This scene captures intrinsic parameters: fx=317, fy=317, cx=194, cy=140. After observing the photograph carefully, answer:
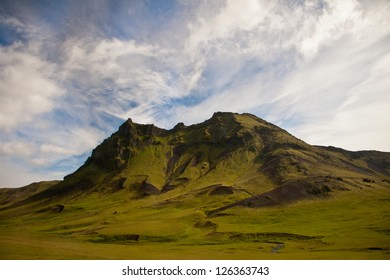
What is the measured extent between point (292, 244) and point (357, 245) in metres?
21.2

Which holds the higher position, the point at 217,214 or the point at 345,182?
the point at 345,182

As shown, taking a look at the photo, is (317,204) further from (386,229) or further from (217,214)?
(386,229)

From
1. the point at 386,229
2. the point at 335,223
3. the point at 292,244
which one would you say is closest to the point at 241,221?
the point at 335,223

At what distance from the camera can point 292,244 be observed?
313 ft
